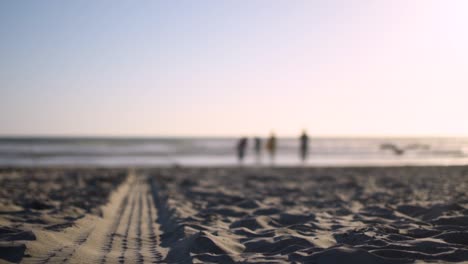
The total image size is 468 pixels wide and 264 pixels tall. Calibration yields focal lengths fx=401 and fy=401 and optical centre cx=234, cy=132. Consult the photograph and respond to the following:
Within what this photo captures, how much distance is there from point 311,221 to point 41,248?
331cm

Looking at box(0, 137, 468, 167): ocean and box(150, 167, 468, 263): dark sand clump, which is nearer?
box(150, 167, 468, 263): dark sand clump

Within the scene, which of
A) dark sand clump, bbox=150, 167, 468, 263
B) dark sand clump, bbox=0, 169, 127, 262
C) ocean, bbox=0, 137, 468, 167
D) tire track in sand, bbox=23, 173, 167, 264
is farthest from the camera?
ocean, bbox=0, 137, 468, 167

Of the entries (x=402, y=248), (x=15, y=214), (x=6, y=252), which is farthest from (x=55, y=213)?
(x=402, y=248)

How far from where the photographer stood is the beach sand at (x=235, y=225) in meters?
3.73

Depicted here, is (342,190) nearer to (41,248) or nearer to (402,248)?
(402,248)

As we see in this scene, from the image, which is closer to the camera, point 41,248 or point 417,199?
point 41,248

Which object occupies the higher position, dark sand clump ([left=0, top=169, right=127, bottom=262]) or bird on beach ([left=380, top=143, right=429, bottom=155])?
bird on beach ([left=380, top=143, right=429, bottom=155])

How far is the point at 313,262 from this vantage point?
3484 mm

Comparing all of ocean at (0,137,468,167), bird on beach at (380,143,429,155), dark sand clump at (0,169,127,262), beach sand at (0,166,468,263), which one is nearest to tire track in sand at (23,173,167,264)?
beach sand at (0,166,468,263)

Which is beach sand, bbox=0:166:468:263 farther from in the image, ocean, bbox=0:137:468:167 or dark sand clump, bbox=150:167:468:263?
ocean, bbox=0:137:468:167

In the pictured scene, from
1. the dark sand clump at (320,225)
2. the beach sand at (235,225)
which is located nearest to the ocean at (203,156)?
the beach sand at (235,225)

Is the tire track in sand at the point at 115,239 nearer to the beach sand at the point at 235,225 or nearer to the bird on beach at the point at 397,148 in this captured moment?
the beach sand at the point at 235,225

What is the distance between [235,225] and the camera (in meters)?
5.43

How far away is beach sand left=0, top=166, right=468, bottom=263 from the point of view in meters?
3.73
